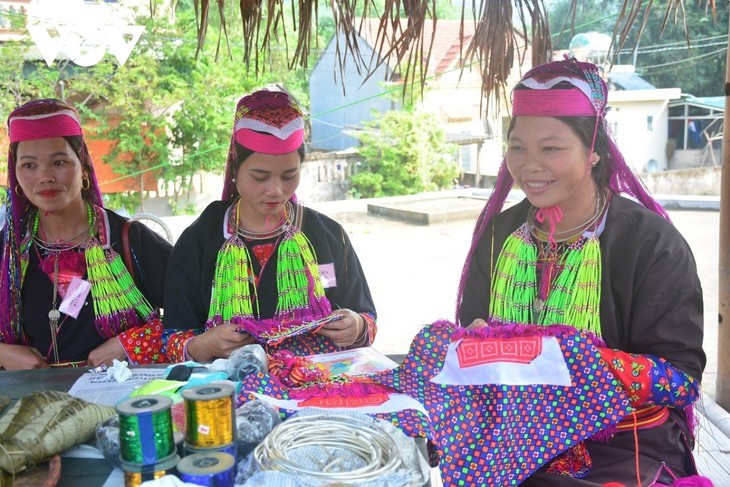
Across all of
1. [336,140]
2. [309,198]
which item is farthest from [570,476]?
[336,140]

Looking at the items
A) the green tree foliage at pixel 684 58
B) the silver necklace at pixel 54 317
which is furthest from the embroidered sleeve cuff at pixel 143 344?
the green tree foliage at pixel 684 58

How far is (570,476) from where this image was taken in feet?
6.57

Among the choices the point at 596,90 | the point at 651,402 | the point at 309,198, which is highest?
the point at 596,90

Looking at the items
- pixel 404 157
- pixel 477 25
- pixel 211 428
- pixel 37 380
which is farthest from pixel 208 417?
pixel 404 157

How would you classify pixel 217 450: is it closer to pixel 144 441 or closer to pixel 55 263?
pixel 144 441

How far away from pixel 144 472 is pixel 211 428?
14 centimetres

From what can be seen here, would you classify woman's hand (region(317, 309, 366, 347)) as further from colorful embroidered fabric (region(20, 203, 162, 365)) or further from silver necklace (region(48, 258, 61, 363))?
silver necklace (region(48, 258, 61, 363))

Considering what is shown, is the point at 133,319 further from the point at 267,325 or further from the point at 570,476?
the point at 570,476

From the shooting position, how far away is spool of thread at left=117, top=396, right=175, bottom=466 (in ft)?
4.14

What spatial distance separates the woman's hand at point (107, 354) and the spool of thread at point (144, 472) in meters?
1.47

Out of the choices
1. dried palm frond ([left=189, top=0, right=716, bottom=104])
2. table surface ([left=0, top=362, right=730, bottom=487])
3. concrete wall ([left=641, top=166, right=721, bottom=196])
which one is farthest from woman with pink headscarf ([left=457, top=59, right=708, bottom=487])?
concrete wall ([left=641, top=166, right=721, bottom=196])

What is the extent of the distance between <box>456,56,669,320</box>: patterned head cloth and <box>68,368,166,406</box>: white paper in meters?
1.41

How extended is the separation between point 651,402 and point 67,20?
10.0 metres

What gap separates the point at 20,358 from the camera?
105 inches
